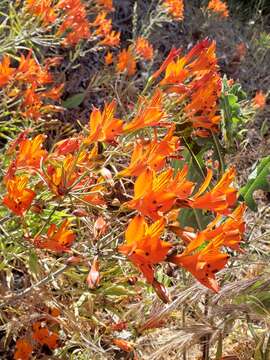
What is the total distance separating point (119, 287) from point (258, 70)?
162 inches

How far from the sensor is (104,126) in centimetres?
130

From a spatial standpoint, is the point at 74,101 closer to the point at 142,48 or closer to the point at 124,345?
the point at 142,48

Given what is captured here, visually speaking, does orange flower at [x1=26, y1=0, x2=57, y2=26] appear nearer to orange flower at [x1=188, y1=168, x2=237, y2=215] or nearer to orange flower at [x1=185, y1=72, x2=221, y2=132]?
orange flower at [x1=185, y1=72, x2=221, y2=132]

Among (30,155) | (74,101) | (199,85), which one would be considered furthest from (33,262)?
(74,101)

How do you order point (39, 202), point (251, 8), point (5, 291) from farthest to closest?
point (251, 8) → point (5, 291) → point (39, 202)

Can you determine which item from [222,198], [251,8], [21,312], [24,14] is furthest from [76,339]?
[251,8]

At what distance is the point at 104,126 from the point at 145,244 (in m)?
0.32

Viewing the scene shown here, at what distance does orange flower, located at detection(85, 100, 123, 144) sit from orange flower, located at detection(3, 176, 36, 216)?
183 mm

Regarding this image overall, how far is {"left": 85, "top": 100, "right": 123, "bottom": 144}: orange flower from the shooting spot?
1.28 metres

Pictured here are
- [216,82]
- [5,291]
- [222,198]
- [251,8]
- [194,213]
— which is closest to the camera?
[222,198]

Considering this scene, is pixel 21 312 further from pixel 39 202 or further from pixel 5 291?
pixel 39 202

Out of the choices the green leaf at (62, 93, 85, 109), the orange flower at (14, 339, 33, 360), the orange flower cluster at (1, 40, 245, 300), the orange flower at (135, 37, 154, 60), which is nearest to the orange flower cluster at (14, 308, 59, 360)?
the orange flower at (14, 339, 33, 360)

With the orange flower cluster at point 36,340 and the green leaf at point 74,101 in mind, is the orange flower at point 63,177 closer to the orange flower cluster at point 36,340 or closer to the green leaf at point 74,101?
the orange flower cluster at point 36,340

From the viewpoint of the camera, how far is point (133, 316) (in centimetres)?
215
